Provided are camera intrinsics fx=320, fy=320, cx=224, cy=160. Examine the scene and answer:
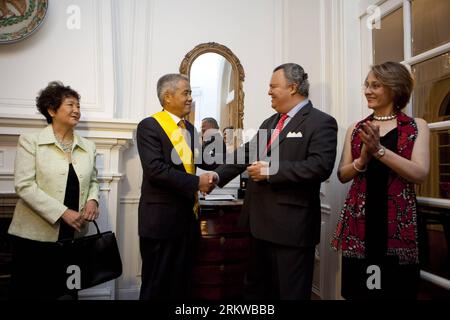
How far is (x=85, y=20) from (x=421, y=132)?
244 centimetres

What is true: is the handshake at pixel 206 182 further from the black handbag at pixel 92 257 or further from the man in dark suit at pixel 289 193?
the black handbag at pixel 92 257

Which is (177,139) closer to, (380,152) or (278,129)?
(278,129)

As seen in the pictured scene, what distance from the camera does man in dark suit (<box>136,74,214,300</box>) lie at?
1.69 m

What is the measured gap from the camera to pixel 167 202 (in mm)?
1729

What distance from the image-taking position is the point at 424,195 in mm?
1773

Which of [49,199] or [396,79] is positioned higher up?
[396,79]

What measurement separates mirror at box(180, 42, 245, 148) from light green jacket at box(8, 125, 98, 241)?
4.14 ft

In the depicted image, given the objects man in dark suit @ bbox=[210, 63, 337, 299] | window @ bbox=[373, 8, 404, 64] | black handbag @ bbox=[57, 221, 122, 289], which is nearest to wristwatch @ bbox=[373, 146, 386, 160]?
man in dark suit @ bbox=[210, 63, 337, 299]

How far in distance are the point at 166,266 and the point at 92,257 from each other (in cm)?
45

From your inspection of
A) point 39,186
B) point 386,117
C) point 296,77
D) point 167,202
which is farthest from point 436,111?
point 39,186

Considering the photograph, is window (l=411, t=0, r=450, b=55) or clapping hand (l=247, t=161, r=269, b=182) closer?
A: clapping hand (l=247, t=161, r=269, b=182)

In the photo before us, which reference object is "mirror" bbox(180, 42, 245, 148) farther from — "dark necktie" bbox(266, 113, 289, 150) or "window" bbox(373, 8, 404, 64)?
"dark necktie" bbox(266, 113, 289, 150)
